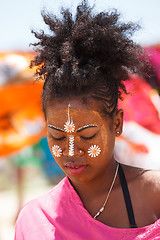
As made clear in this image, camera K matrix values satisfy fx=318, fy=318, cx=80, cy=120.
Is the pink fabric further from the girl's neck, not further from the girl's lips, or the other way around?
Result: the girl's lips

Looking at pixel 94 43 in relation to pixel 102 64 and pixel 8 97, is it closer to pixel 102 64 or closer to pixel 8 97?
pixel 102 64

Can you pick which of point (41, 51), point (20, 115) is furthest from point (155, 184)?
point (20, 115)

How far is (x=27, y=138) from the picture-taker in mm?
5164

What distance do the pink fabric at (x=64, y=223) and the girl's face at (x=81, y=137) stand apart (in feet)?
0.63

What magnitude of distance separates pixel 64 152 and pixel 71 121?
147 mm

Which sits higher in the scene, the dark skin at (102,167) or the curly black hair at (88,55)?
the curly black hair at (88,55)

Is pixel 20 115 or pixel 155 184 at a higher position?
pixel 20 115

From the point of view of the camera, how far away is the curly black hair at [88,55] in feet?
4.59

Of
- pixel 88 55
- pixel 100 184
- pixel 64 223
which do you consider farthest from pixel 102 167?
pixel 88 55

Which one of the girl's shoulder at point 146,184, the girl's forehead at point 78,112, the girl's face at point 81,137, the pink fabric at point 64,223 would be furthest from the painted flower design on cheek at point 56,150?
the girl's shoulder at point 146,184

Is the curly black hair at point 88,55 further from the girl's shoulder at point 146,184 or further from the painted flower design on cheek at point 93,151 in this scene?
the girl's shoulder at point 146,184

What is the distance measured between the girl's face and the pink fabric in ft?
0.63

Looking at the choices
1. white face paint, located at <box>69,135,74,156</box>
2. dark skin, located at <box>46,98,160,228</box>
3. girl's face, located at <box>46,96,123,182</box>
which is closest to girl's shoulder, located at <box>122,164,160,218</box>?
dark skin, located at <box>46,98,160,228</box>

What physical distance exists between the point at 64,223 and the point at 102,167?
1.08 ft
